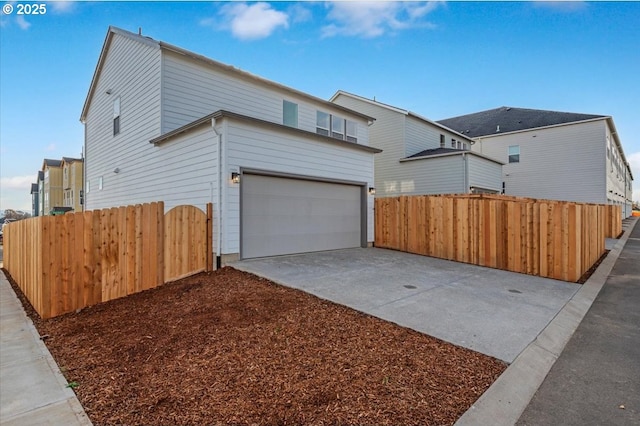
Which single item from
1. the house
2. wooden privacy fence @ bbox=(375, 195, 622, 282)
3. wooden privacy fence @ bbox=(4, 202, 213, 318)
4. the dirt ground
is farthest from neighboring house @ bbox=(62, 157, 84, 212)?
the dirt ground

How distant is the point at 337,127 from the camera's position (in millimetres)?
13930

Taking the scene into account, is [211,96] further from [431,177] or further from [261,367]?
[431,177]

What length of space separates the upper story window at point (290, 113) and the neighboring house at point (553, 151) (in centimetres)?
1929

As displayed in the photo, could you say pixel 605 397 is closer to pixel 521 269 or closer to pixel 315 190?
pixel 521 269

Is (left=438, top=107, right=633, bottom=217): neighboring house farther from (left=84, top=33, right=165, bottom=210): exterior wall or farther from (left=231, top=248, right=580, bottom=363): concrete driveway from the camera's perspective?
(left=84, top=33, right=165, bottom=210): exterior wall

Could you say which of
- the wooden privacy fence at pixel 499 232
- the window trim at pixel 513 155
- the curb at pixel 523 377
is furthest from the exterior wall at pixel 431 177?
the window trim at pixel 513 155

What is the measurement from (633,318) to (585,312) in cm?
58

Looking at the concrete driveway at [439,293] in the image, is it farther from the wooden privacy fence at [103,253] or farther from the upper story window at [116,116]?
the upper story window at [116,116]

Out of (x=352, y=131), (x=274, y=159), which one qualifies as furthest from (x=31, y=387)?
(x=352, y=131)

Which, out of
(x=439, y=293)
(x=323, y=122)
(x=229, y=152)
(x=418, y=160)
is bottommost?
(x=439, y=293)

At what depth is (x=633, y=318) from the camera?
4922mm

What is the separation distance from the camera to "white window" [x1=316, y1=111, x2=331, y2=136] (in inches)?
524

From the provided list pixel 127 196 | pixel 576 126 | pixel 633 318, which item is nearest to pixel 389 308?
pixel 633 318

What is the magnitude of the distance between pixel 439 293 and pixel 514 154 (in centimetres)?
2371
